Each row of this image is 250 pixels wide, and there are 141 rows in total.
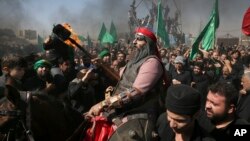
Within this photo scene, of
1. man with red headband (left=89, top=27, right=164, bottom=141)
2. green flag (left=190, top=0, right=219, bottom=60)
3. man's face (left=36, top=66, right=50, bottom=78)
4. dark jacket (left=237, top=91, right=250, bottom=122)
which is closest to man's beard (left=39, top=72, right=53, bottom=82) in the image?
man's face (left=36, top=66, right=50, bottom=78)

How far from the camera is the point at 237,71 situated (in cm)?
841

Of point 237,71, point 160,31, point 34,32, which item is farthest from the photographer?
point 34,32

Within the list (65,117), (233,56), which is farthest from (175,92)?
(233,56)

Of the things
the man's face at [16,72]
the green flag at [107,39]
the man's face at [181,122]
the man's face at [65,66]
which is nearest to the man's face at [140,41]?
the man's face at [181,122]

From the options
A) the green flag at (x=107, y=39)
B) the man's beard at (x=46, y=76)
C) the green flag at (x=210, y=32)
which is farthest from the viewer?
the green flag at (x=107, y=39)

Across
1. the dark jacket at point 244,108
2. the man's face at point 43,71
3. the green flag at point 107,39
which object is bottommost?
the dark jacket at point 244,108

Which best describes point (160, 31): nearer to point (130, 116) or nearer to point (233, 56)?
point (233, 56)

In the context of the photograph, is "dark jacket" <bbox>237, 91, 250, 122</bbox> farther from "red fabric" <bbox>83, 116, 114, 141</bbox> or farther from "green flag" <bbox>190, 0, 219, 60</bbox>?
"green flag" <bbox>190, 0, 219, 60</bbox>

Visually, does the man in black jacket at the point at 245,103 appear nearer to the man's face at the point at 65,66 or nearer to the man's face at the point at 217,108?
the man's face at the point at 217,108

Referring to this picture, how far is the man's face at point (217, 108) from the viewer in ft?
10.3

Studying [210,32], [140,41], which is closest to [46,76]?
[140,41]

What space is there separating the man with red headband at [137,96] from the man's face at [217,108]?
482 millimetres

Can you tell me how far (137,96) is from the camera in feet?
9.95

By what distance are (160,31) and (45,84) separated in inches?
359
